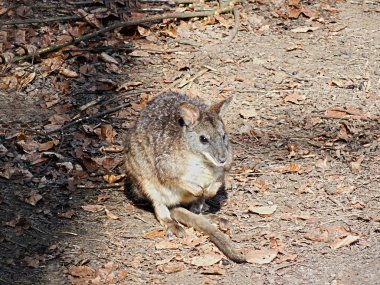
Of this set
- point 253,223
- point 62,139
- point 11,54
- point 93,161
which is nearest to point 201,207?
point 253,223

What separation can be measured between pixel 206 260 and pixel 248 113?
8.04 ft

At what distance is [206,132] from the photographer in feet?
21.9

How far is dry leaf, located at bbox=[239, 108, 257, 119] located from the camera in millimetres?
8445

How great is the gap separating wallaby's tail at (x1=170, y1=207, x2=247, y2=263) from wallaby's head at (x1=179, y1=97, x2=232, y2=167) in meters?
0.51

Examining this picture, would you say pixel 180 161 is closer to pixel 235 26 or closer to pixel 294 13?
pixel 235 26

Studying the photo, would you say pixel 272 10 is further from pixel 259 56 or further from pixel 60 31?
pixel 60 31

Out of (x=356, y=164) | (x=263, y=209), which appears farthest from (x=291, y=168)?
(x=263, y=209)

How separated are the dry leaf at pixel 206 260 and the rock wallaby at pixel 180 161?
79mm

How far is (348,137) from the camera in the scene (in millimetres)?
8008

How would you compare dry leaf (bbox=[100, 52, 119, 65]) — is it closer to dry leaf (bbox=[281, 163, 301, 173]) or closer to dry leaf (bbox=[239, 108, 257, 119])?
dry leaf (bbox=[239, 108, 257, 119])

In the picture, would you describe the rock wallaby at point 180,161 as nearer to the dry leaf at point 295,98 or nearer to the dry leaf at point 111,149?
the dry leaf at point 111,149

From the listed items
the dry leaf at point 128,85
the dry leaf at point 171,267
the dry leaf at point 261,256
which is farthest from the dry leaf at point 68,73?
the dry leaf at point 261,256

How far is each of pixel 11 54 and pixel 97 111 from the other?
1.51 metres

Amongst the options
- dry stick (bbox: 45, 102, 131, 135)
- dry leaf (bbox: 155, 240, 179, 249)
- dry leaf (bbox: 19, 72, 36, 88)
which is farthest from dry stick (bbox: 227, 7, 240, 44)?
dry leaf (bbox: 155, 240, 179, 249)
